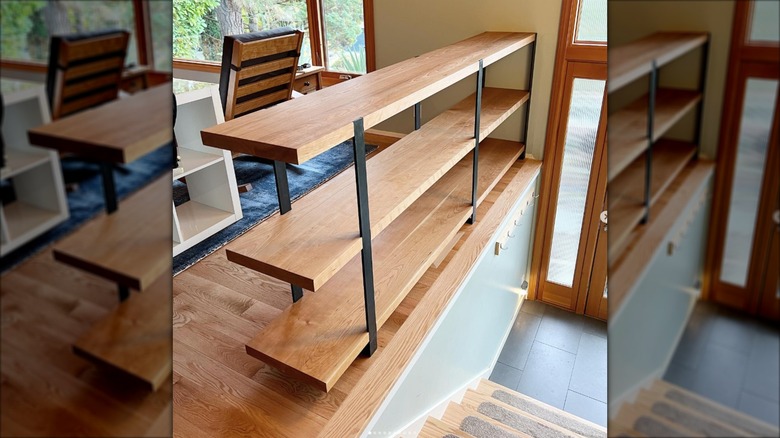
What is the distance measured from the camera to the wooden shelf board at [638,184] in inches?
5.9

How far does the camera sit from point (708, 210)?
145 millimetres

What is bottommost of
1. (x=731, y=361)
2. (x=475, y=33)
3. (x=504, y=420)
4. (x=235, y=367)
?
(x=504, y=420)

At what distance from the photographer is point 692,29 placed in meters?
A: 0.14

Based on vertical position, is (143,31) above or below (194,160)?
above

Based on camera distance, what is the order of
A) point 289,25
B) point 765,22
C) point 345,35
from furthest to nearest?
1. point 289,25
2. point 345,35
3. point 765,22

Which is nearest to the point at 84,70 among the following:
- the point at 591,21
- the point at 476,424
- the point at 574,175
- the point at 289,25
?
the point at 476,424

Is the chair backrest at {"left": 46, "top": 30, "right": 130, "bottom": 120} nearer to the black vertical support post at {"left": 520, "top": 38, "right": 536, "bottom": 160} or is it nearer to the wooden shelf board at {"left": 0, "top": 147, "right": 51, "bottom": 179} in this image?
the wooden shelf board at {"left": 0, "top": 147, "right": 51, "bottom": 179}

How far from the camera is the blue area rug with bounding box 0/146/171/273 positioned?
16 centimetres

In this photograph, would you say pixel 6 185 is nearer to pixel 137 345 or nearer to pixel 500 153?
pixel 137 345

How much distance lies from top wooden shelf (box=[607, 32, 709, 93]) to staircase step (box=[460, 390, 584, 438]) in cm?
311

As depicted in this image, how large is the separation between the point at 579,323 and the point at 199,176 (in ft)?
9.65

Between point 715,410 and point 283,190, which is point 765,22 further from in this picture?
point 283,190

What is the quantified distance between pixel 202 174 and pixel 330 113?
159 cm

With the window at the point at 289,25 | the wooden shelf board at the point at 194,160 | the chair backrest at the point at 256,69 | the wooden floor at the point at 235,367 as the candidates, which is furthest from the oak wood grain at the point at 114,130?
the window at the point at 289,25
